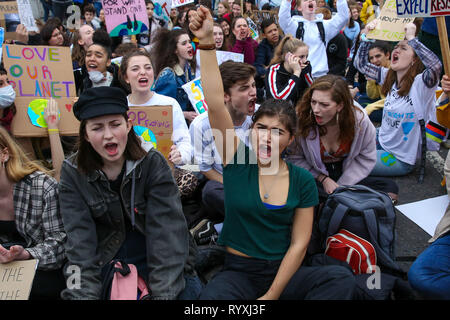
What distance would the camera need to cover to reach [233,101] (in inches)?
124

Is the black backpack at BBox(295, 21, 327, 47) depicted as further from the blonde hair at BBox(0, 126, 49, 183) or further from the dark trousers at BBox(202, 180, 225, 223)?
the blonde hair at BBox(0, 126, 49, 183)

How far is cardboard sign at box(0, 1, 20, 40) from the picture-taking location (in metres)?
5.87

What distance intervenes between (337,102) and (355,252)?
3.67 ft

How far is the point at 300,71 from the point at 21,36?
11.2 ft

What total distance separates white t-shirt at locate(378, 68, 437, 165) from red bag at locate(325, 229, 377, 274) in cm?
204

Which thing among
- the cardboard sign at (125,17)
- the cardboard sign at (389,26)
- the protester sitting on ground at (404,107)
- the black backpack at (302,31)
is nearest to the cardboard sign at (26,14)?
the cardboard sign at (125,17)

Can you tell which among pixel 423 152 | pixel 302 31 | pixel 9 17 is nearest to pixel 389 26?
pixel 302 31

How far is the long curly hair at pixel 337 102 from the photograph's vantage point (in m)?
3.00

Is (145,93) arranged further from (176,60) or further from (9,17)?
(9,17)

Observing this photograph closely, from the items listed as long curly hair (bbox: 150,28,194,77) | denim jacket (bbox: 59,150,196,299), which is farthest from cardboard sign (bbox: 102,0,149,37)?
denim jacket (bbox: 59,150,196,299)

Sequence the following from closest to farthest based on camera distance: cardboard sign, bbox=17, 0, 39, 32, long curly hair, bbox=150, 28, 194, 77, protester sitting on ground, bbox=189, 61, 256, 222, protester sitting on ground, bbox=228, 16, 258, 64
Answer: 1. protester sitting on ground, bbox=189, 61, 256, 222
2. long curly hair, bbox=150, 28, 194, 77
3. cardboard sign, bbox=17, 0, 39, 32
4. protester sitting on ground, bbox=228, 16, 258, 64

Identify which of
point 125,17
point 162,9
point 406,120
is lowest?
point 406,120

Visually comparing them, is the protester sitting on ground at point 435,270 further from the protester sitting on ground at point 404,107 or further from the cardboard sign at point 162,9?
the cardboard sign at point 162,9

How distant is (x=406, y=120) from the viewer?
4.13 m
